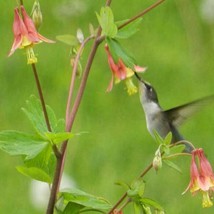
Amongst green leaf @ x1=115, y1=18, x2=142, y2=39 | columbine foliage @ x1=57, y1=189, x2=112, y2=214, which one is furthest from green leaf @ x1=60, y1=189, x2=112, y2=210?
green leaf @ x1=115, y1=18, x2=142, y2=39

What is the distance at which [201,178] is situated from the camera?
265 centimetres

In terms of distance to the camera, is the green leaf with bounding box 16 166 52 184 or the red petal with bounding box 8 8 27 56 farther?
the red petal with bounding box 8 8 27 56

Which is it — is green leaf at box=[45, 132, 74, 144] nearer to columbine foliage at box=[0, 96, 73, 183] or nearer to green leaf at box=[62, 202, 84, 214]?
columbine foliage at box=[0, 96, 73, 183]

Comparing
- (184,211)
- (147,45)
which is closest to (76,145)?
(184,211)

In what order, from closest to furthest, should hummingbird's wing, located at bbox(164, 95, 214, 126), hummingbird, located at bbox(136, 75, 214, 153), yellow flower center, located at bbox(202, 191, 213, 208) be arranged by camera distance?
yellow flower center, located at bbox(202, 191, 213, 208), hummingbird's wing, located at bbox(164, 95, 214, 126), hummingbird, located at bbox(136, 75, 214, 153)

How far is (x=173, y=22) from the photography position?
6871mm

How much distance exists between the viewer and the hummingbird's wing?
9.18 feet

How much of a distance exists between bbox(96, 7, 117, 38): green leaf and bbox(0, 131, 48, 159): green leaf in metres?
0.40

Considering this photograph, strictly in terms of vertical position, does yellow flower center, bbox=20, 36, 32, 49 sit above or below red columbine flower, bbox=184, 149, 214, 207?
above

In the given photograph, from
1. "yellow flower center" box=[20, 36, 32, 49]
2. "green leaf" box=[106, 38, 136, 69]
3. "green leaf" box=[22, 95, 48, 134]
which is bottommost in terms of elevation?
"green leaf" box=[22, 95, 48, 134]

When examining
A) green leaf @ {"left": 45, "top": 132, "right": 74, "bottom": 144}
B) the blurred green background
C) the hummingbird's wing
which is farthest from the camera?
the blurred green background

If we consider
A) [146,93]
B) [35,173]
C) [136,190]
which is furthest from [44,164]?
[146,93]

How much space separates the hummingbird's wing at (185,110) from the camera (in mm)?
2799

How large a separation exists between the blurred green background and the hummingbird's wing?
2.24 meters
